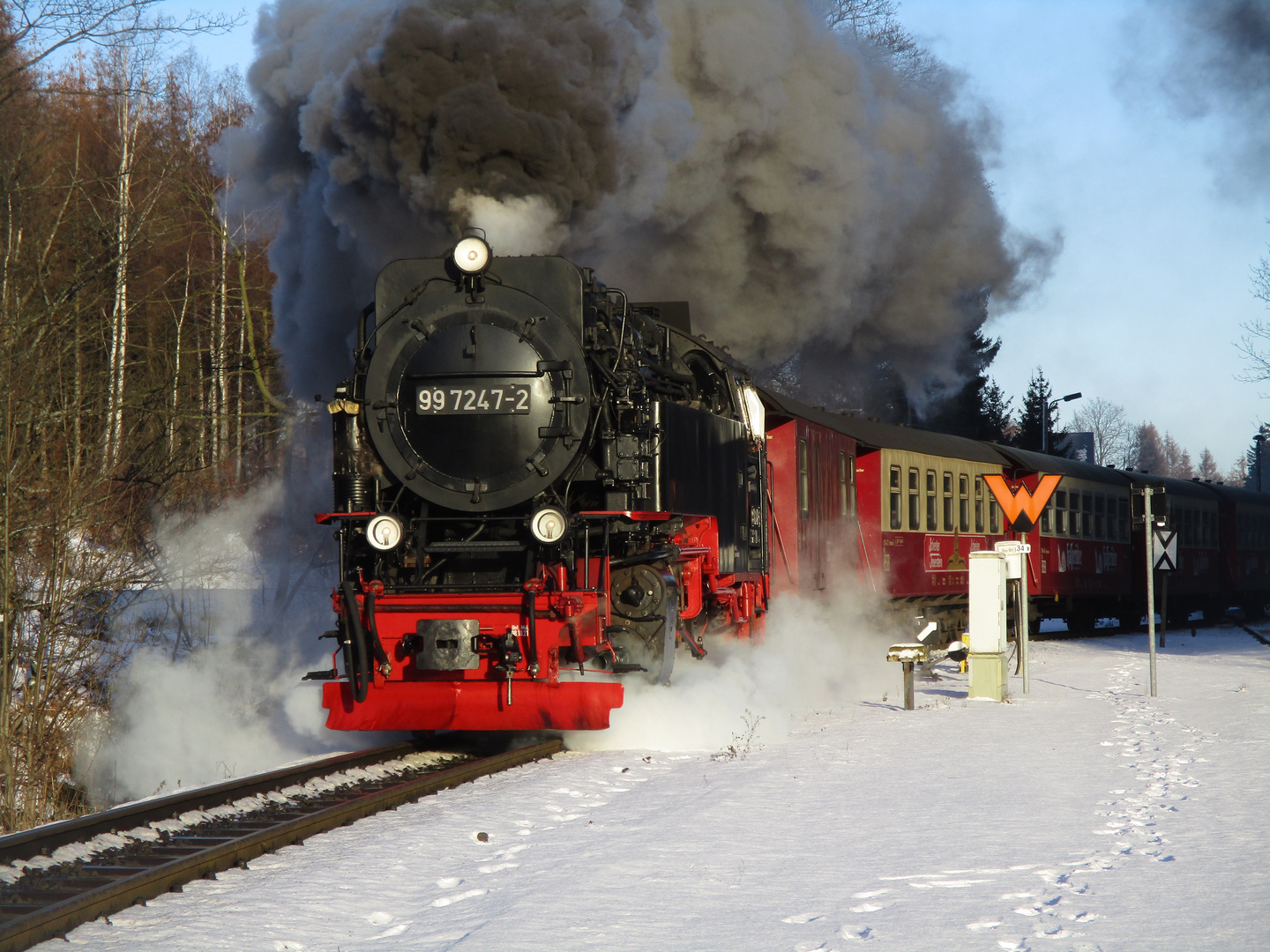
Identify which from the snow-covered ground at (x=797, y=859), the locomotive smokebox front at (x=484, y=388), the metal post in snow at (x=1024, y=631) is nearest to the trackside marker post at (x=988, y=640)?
the metal post in snow at (x=1024, y=631)

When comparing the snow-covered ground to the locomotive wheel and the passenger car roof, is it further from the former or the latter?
the passenger car roof

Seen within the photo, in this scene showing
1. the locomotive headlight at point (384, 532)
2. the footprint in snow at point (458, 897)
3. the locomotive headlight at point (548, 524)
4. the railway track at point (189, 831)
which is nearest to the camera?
the railway track at point (189, 831)

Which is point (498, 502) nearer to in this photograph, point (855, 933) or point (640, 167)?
point (855, 933)

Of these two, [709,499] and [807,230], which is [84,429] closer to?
[709,499]

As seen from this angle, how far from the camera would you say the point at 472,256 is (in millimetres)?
7172

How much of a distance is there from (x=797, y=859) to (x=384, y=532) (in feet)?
10.8

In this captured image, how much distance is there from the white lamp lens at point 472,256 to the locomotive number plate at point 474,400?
27.9 inches

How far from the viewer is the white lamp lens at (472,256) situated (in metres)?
7.15

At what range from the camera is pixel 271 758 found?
9.39 meters

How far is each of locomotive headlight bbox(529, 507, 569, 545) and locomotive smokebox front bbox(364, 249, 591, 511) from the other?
23cm

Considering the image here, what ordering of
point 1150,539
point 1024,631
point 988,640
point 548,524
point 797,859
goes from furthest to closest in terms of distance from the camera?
1. point 1024,631
2. point 1150,539
3. point 988,640
4. point 548,524
5. point 797,859

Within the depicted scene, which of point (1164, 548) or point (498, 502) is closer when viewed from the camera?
point (498, 502)

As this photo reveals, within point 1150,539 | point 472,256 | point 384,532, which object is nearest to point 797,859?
point 384,532

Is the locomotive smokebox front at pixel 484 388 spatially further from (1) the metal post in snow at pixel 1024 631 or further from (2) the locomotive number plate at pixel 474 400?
(1) the metal post in snow at pixel 1024 631
